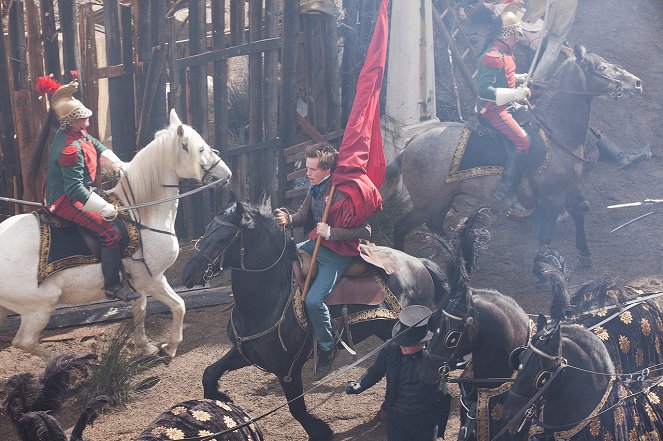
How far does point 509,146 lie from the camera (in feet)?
Result: 33.0

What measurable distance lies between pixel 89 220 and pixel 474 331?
147 inches

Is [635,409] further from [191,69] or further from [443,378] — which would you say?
[191,69]

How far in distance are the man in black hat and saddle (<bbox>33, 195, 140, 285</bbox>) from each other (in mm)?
3026

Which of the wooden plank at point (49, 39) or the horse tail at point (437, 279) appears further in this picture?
the wooden plank at point (49, 39)

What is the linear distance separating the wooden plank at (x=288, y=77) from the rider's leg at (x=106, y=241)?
13.1ft

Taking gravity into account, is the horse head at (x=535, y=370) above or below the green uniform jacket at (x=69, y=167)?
below

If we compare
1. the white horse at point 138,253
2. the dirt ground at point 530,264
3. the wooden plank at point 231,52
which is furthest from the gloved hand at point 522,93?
the white horse at point 138,253

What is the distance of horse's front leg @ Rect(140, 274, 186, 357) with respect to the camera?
8.35 metres

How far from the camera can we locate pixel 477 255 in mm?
6254

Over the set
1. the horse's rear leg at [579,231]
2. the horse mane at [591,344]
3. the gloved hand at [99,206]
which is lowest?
the horse's rear leg at [579,231]

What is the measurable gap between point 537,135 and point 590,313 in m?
4.18

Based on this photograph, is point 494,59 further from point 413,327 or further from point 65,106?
point 65,106

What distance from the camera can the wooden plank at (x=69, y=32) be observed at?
9.55m

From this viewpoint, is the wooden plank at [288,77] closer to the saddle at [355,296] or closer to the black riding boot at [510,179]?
the black riding boot at [510,179]
